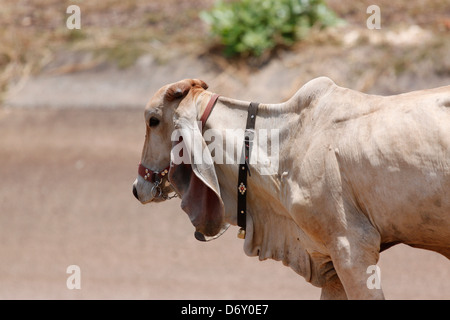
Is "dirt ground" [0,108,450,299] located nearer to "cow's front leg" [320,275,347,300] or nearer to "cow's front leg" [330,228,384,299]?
"cow's front leg" [320,275,347,300]

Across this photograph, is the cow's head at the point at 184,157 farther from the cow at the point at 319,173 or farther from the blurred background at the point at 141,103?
the blurred background at the point at 141,103

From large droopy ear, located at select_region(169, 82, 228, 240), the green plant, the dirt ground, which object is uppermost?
the green plant

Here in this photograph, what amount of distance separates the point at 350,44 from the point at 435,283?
166 inches

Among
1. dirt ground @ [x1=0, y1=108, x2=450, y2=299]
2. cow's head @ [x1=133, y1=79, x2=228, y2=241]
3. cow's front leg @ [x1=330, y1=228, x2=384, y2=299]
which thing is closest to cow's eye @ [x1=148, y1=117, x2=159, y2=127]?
cow's head @ [x1=133, y1=79, x2=228, y2=241]

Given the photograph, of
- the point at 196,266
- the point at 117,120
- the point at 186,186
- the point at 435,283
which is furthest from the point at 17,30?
the point at 186,186

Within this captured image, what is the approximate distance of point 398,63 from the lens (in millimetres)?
10984

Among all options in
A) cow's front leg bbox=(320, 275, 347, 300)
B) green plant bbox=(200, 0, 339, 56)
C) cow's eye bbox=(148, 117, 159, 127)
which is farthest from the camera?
green plant bbox=(200, 0, 339, 56)

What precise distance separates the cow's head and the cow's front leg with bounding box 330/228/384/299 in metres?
0.82

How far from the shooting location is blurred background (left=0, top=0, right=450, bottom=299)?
9039 millimetres

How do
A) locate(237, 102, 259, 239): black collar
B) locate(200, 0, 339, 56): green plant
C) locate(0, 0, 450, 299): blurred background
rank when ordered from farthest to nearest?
1. locate(200, 0, 339, 56): green plant
2. locate(0, 0, 450, 299): blurred background
3. locate(237, 102, 259, 239): black collar

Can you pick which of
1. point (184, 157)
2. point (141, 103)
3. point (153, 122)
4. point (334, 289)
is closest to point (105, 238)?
point (141, 103)

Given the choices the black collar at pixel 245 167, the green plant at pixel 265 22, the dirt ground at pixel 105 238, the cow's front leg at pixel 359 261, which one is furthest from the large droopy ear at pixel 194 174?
the green plant at pixel 265 22

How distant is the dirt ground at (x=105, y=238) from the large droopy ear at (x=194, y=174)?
395cm

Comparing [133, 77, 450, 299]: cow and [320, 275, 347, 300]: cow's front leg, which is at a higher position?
[133, 77, 450, 299]: cow
